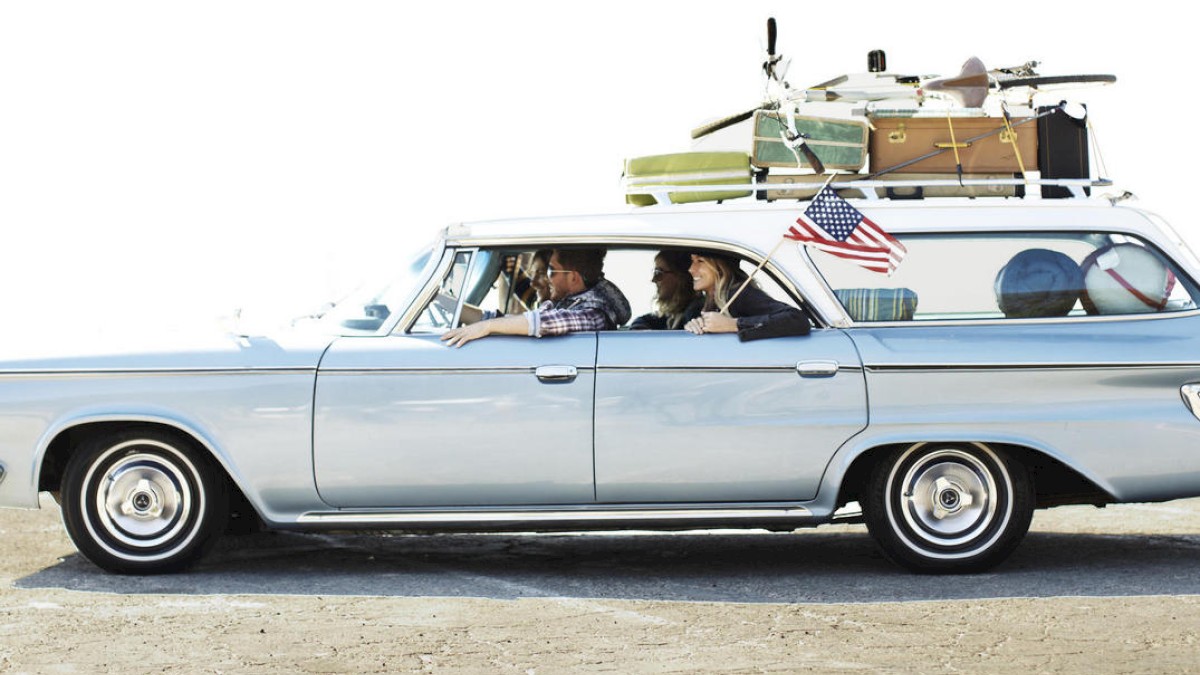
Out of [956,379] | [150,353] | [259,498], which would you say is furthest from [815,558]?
[150,353]

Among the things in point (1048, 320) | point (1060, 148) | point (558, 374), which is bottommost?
point (558, 374)

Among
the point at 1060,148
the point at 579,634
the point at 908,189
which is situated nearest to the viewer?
the point at 579,634

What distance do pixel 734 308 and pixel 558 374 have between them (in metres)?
0.97

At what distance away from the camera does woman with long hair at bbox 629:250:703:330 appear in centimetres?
784

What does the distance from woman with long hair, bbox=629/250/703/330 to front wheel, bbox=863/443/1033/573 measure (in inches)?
50.6

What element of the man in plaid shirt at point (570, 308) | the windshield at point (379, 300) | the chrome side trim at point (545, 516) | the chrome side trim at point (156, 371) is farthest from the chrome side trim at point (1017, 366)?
the chrome side trim at point (156, 371)

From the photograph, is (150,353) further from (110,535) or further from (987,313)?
(987,313)

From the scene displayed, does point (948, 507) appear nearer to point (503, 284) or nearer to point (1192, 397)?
point (1192, 397)

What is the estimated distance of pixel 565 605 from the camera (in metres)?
6.67

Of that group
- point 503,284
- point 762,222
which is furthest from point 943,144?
point 503,284

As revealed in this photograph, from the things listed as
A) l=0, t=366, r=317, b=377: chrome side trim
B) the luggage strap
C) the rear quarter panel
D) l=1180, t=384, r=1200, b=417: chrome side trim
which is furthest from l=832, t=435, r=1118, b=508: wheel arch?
l=0, t=366, r=317, b=377: chrome side trim

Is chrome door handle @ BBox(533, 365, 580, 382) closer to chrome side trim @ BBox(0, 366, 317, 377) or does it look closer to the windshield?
the windshield

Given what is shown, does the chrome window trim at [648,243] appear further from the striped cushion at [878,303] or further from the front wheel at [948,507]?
the front wheel at [948,507]

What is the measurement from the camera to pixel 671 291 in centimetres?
789
